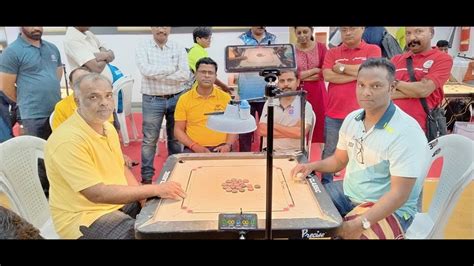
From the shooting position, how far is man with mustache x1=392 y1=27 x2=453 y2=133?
233 centimetres

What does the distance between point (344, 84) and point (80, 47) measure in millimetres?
1397

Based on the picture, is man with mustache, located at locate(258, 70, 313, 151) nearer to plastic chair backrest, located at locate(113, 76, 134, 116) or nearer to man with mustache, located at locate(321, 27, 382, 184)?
man with mustache, located at locate(321, 27, 382, 184)

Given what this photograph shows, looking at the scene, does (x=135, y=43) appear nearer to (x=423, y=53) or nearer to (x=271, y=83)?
(x=271, y=83)

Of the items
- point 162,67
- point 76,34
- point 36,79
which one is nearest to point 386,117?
point 162,67

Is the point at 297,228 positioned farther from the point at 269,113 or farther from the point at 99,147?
the point at 99,147

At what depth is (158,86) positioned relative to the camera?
262 centimetres

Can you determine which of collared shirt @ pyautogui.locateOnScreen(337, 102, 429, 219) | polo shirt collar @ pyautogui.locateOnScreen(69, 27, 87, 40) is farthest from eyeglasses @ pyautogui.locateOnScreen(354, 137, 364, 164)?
polo shirt collar @ pyautogui.locateOnScreen(69, 27, 87, 40)

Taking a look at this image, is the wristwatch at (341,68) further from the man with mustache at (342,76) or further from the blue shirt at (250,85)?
the blue shirt at (250,85)

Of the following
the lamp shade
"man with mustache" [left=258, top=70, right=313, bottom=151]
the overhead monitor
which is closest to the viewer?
the lamp shade

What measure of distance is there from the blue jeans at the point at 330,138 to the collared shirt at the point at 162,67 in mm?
851

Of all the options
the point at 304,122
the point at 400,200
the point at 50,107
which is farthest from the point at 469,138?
the point at 50,107

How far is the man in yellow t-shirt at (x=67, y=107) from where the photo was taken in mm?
2312

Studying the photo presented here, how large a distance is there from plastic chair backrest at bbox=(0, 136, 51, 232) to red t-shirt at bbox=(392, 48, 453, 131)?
6.16ft

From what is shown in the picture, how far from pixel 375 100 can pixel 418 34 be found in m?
0.40
